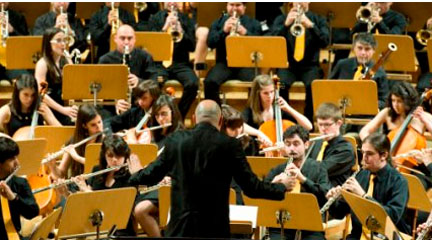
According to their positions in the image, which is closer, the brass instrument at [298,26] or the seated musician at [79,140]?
the seated musician at [79,140]

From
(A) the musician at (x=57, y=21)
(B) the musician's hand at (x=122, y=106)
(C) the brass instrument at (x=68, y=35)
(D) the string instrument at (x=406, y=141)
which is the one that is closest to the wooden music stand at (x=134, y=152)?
(B) the musician's hand at (x=122, y=106)

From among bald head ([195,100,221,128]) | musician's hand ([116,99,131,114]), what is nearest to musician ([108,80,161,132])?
musician's hand ([116,99,131,114])

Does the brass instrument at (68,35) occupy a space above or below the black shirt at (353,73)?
above

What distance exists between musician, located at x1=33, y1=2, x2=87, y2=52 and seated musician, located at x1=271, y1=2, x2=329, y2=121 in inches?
66.7

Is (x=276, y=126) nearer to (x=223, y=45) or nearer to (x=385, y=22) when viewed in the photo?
(x=223, y=45)

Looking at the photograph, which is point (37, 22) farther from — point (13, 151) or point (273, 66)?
point (13, 151)

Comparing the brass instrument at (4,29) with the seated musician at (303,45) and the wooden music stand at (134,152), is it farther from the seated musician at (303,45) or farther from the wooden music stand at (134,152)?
the wooden music stand at (134,152)

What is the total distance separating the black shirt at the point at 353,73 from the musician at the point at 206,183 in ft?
9.21

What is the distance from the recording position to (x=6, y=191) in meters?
5.57

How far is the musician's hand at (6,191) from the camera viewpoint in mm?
5547

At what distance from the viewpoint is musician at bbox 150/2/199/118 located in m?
8.47

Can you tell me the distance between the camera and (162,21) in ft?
29.4

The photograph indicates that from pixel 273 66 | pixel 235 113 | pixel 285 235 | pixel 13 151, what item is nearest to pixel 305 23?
pixel 273 66

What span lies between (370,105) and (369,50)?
0.59 meters
